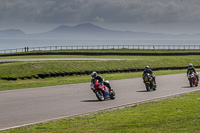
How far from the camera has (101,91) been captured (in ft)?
57.4

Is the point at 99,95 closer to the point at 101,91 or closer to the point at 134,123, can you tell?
the point at 101,91

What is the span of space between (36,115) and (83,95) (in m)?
6.17

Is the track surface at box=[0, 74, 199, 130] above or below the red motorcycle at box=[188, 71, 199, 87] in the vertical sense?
below

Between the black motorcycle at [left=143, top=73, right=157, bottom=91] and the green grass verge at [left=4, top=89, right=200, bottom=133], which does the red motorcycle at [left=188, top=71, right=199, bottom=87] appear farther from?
the green grass verge at [left=4, top=89, right=200, bottom=133]

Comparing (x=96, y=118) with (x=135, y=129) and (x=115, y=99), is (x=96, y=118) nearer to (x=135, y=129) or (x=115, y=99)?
(x=135, y=129)

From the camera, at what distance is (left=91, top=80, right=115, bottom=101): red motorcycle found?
17.3 m

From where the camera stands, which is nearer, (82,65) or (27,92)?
(27,92)

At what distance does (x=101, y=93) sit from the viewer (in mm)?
17406

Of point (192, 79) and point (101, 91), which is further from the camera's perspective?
point (192, 79)

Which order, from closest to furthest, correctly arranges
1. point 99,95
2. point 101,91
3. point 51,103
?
point 51,103
point 99,95
point 101,91

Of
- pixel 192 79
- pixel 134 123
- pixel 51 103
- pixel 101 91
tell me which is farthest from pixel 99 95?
pixel 192 79

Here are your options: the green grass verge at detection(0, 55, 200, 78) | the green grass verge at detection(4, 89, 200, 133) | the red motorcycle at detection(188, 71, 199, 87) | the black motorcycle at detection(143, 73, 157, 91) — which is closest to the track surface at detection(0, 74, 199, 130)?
the black motorcycle at detection(143, 73, 157, 91)

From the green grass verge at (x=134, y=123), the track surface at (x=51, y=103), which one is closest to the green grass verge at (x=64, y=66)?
the track surface at (x=51, y=103)

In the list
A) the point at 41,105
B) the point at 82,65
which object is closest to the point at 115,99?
the point at 41,105
